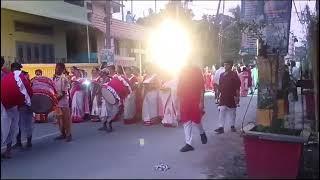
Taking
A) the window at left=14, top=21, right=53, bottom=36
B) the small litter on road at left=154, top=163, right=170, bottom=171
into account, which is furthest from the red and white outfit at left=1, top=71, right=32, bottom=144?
the window at left=14, top=21, right=53, bottom=36

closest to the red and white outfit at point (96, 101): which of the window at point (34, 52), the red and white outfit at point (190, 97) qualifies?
the red and white outfit at point (190, 97)

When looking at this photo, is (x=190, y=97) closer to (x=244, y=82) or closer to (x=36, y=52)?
(x=244, y=82)

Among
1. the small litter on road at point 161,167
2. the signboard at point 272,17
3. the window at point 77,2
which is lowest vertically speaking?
the small litter on road at point 161,167

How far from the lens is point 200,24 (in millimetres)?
43250

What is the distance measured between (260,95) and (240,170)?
2958 millimetres

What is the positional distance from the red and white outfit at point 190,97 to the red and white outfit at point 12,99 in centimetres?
272

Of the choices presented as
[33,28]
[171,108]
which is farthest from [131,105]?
[33,28]

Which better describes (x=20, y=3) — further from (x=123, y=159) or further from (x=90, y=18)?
(x=123, y=159)

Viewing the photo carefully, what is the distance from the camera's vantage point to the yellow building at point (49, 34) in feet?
68.1

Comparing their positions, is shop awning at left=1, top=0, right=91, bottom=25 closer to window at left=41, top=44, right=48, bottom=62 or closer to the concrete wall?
the concrete wall

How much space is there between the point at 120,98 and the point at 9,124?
3515 mm

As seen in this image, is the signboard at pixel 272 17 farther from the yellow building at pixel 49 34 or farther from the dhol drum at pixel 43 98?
the yellow building at pixel 49 34

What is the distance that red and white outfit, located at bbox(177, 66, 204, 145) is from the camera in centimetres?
876

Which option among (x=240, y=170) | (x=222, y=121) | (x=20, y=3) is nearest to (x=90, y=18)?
(x=20, y=3)
